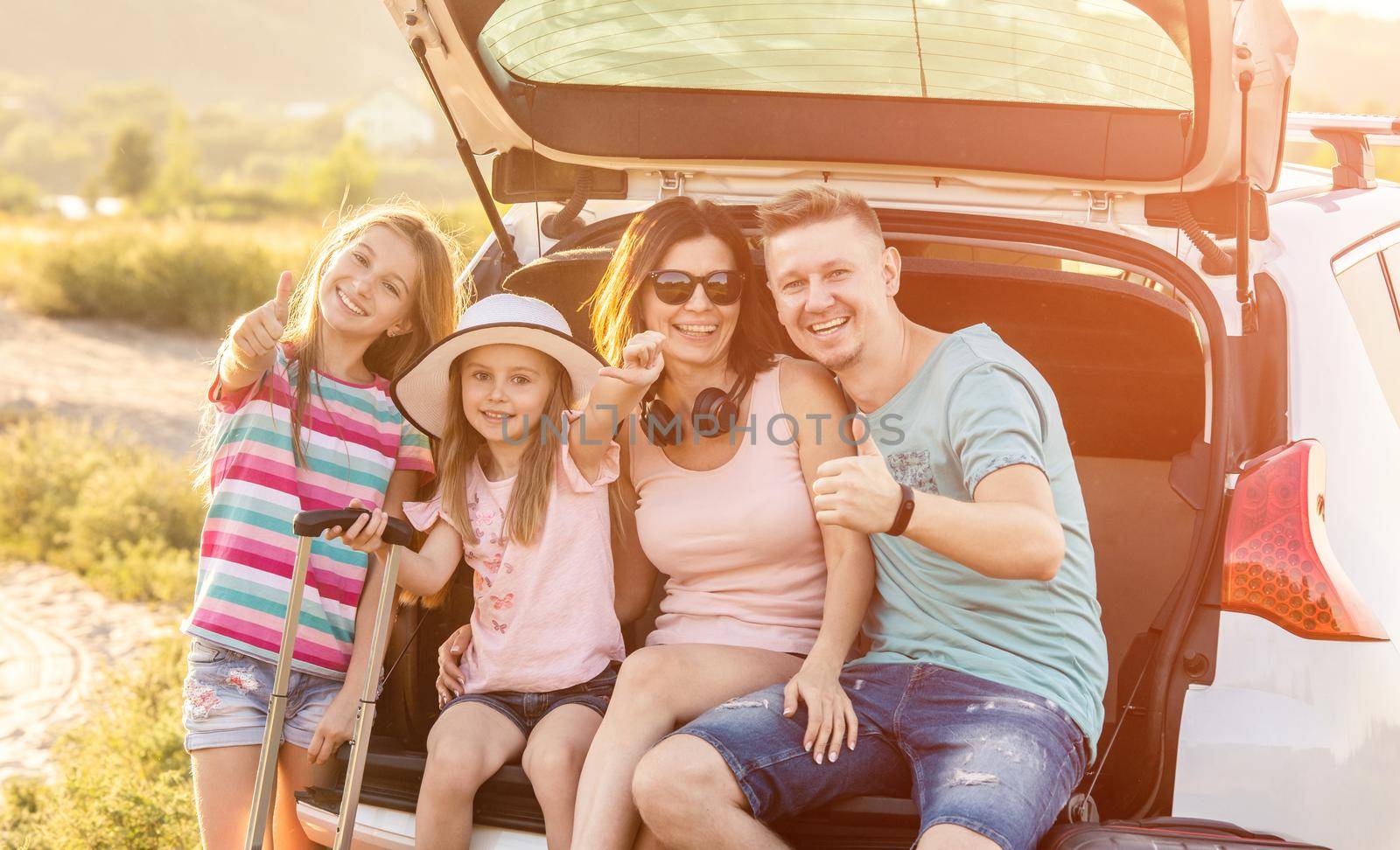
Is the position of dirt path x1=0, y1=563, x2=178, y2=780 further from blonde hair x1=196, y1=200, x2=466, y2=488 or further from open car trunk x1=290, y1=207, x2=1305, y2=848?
open car trunk x1=290, y1=207, x2=1305, y2=848

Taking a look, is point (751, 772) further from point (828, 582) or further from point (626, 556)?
point (626, 556)

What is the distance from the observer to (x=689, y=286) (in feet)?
9.04

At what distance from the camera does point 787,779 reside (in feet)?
7.68

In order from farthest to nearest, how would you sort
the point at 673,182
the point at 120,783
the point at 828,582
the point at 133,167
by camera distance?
the point at 133,167, the point at 120,783, the point at 673,182, the point at 828,582

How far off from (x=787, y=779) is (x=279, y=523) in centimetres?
123

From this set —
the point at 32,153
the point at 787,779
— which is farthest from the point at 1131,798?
the point at 32,153

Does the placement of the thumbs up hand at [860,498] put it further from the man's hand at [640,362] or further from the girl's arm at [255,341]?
the girl's arm at [255,341]

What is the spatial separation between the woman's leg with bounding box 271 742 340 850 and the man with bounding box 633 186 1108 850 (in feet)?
3.07

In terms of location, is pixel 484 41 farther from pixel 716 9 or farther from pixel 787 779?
pixel 787 779

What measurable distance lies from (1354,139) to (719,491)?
1.94 meters

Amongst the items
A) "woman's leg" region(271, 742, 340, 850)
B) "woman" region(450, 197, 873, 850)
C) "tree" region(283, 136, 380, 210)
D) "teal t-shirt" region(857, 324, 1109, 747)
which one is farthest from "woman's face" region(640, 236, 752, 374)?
"tree" region(283, 136, 380, 210)

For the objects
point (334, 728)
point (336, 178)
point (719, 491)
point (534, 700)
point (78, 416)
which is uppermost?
point (336, 178)

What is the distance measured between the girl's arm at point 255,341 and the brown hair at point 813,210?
38.0 inches

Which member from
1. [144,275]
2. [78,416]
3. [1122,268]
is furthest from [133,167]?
[1122,268]
